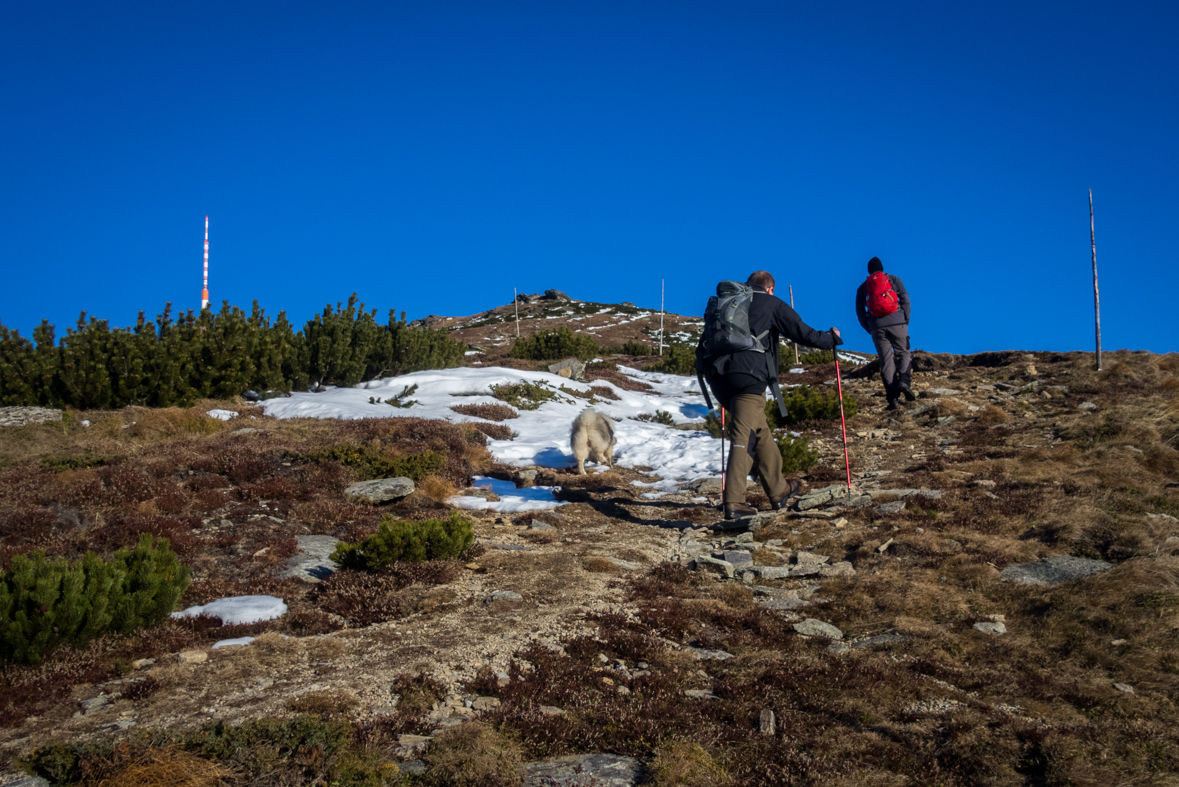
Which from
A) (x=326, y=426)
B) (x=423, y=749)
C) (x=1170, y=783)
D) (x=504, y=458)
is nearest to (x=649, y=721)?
(x=423, y=749)

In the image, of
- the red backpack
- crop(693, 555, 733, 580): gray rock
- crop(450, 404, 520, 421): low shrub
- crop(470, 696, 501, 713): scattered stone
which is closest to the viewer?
crop(470, 696, 501, 713): scattered stone

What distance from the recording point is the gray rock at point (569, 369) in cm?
2534

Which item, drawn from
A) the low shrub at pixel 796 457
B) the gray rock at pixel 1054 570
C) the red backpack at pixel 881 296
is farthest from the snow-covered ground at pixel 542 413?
the gray rock at pixel 1054 570

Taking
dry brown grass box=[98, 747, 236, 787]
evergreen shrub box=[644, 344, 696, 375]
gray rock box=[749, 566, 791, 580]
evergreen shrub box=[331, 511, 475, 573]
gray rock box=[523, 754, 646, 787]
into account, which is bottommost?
gray rock box=[523, 754, 646, 787]

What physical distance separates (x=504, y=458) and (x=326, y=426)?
3.59 metres

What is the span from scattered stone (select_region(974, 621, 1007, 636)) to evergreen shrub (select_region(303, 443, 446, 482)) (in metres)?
7.87

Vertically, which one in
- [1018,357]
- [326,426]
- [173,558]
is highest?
[1018,357]

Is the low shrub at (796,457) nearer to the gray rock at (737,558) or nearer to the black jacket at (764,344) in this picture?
the black jacket at (764,344)

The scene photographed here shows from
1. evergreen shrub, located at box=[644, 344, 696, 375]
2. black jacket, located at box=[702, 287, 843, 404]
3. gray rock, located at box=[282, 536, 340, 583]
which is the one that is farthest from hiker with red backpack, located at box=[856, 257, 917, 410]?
evergreen shrub, located at box=[644, 344, 696, 375]

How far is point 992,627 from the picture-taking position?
474 centimetres

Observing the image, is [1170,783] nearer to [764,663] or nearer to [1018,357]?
[764,663]

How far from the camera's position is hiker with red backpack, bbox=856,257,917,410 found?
9.93 m

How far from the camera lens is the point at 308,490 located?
9359 millimetres

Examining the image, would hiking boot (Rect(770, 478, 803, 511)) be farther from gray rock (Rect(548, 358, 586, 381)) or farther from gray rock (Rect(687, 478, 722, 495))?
gray rock (Rect(548, 358, 586, 381))
